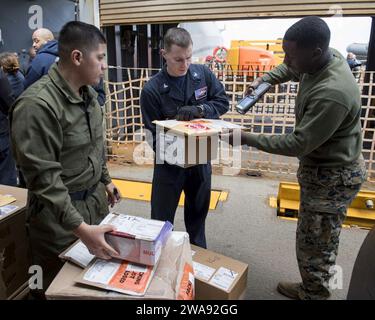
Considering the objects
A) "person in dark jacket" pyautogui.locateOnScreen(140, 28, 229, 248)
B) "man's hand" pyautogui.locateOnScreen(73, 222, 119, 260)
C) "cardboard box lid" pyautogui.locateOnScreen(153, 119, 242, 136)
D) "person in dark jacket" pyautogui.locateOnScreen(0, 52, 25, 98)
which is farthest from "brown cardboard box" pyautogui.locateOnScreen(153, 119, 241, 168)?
"person in dark jacket" pyautogui.locateOnScreen(0, 52, 25, 98)

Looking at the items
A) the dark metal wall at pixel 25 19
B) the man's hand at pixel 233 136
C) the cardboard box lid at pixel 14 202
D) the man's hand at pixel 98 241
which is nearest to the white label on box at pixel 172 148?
the man's hand at pixel 233 136

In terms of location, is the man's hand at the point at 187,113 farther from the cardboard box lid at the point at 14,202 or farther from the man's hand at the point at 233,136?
the cardboard box lid at the point at 14,202

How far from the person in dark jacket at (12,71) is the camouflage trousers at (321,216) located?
2923 millimetres

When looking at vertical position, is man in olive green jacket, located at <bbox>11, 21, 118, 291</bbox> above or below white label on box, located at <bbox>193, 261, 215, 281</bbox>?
above

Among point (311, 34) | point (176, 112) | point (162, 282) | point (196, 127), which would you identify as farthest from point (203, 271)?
point (311, 34)

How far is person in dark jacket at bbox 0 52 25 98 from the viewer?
325 cm

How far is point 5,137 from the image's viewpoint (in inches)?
121

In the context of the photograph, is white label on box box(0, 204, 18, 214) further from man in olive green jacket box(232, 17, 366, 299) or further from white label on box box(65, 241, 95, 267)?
man in olive green jacket box(232, 17, 366, 299)

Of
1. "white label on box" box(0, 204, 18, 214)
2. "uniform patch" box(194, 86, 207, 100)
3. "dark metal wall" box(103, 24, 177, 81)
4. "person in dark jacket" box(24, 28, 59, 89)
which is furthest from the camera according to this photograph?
"dark metal wall" box(103, 24, 177, 81)

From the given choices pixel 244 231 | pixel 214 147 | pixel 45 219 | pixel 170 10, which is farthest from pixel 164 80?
pixel 170 10

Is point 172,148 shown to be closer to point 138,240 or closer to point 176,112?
point 176,112

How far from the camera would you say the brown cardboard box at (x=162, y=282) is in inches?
40.4

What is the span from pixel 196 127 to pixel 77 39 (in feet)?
2.30

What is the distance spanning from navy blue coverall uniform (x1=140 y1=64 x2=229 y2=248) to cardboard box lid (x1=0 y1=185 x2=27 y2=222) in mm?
809
